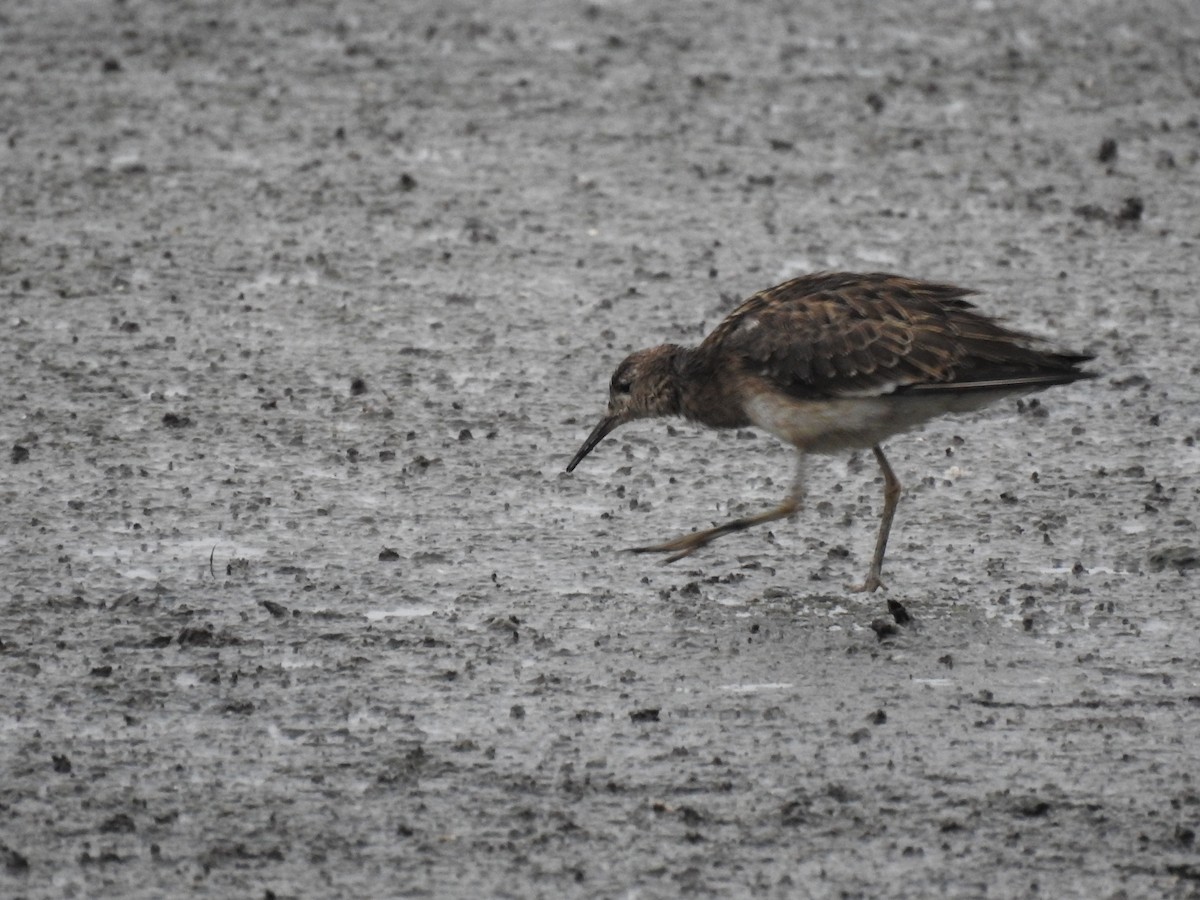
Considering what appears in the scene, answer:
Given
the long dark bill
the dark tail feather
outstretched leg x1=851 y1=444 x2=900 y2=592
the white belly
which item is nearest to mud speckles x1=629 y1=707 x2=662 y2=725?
outstretched leg x1=851 y1=444 x2=900 y2=592

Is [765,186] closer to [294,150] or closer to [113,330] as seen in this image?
[294,150]

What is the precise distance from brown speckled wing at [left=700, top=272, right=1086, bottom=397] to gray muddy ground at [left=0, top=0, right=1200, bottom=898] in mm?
698

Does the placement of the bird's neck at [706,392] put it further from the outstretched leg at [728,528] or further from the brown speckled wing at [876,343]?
the outstretched leg at [728,528]

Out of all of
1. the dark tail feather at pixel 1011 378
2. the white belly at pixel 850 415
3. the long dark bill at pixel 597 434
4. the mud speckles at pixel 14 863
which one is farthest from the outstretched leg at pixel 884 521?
the mud speckles at pixel 14 863

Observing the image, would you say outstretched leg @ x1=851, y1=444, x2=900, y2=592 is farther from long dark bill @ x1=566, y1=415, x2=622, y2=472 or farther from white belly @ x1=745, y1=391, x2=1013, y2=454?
long dark bill @ x1=566, y1=415, x2=622, y2=472

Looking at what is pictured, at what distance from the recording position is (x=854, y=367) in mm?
7031

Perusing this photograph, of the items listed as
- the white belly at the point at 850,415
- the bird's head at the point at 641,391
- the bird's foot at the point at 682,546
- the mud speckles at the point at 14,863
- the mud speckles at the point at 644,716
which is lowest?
the bird's foot at the point at 682,546

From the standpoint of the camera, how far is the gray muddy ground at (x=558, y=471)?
5406 millimetres

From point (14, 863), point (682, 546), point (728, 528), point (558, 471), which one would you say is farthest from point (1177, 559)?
point (14, 863)

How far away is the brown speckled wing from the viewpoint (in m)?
6.93

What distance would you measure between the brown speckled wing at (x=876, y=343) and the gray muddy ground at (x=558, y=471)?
2.29 feet

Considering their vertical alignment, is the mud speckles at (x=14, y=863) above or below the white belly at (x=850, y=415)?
below

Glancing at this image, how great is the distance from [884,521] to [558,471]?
1.48 meters

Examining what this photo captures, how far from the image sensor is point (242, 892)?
4.99m
